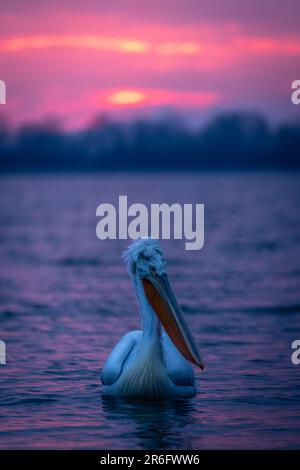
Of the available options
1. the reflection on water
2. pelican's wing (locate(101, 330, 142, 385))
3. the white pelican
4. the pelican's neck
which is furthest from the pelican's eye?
the reflection on water

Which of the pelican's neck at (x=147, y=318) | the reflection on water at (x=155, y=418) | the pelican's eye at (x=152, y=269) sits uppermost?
the pelican's eye at (x=152, y=269)

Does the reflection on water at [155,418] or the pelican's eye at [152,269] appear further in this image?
the pelican's eye at [152,269]

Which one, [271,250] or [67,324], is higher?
[271,250]

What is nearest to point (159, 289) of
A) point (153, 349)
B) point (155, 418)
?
point (153, 349)

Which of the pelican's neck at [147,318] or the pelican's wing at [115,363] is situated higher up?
the pelican's neck at [147,318]

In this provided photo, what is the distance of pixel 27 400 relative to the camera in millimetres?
9352

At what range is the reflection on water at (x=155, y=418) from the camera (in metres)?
8.34

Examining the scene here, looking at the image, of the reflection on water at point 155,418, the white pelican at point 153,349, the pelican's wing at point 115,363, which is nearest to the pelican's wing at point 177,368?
the white pelican at point 153,349

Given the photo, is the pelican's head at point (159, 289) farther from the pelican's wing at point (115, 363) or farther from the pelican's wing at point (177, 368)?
the pelican's wing at point (115, 363)

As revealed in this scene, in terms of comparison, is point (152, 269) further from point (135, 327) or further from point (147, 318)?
point (135, 327)
